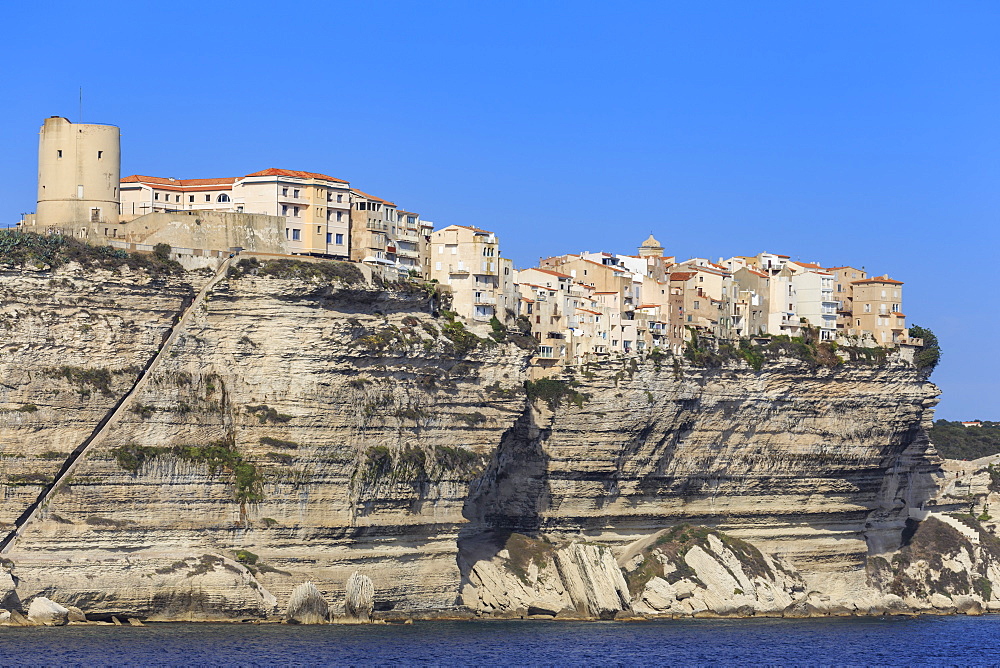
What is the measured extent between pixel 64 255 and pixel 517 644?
20.2 meters

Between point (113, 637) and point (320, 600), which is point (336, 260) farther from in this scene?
point (113, 637)

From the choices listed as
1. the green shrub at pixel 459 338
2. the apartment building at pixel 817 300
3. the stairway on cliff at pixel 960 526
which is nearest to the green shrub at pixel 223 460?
the green shrub at pixel 459 338

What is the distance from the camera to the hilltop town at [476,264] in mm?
70188

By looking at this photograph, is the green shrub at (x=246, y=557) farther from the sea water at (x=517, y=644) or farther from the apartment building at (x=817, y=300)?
the apartment building at (x=817, y=300)

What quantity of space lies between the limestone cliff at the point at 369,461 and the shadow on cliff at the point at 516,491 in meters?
0.11

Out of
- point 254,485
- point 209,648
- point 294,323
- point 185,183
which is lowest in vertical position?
point 209,648

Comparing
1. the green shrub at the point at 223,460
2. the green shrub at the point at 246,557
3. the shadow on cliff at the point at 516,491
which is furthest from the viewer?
the shadow on cliff at the point at 516,491

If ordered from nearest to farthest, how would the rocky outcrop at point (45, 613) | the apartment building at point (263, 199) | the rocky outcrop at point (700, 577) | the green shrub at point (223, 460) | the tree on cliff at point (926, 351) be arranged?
the rocky outcrop at point (45, 613), the green shrub at point (223, 460), the apartment building at point (263, 199), the rocky outcrop at point (700, 577), the tree on cliff at point (926, 351)

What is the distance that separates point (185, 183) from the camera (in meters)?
75.9

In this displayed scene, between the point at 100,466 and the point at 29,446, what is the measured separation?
7.89 feet

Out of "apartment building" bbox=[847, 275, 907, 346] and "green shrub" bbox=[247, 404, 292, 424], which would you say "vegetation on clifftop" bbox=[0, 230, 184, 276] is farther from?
"apartment building" bbox=[847, 275, 907, 346]

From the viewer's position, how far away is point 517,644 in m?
65.5

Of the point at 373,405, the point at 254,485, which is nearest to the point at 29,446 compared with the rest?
the point at 254,485

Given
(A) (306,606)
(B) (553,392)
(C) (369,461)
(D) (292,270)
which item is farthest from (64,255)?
(B) (553,392)
